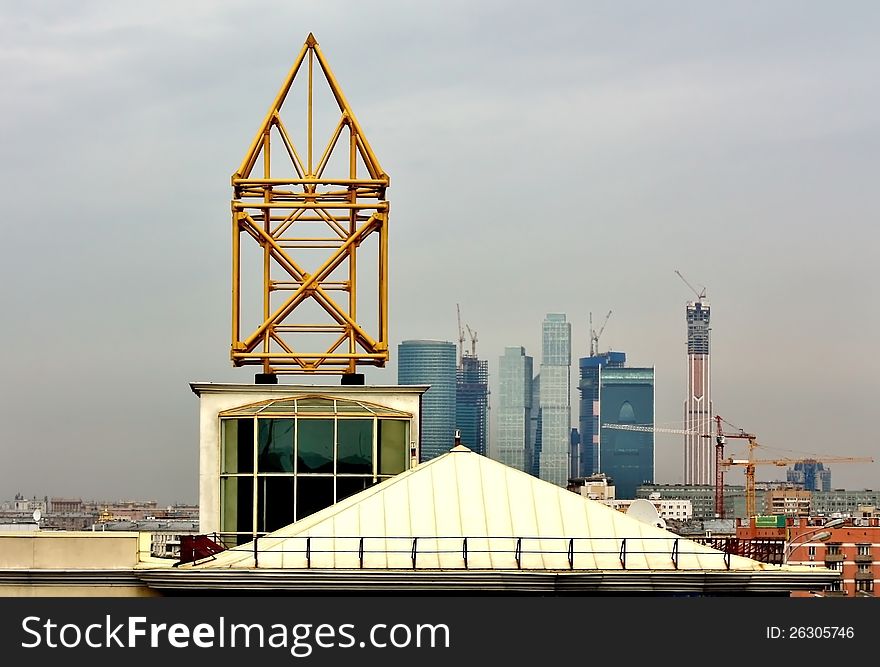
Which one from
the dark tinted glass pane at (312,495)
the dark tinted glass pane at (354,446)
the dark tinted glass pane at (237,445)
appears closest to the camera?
the dark tinted glass pane at (312,495)

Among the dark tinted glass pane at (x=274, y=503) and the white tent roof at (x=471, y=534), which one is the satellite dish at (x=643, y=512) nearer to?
the white tent roof at (x=471, y=534)

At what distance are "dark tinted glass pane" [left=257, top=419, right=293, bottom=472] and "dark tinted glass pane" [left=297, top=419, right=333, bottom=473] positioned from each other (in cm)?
34

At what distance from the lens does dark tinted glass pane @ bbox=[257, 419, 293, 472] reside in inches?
2211

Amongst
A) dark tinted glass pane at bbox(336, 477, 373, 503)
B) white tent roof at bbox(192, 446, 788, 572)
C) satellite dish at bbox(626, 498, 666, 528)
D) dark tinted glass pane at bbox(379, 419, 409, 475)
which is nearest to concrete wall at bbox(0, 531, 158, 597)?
white tent roof at bbox(192, 446, 788, 572)

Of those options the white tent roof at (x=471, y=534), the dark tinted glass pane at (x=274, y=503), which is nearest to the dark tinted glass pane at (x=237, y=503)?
the dark tinted glass pane at (x=274, y=503)

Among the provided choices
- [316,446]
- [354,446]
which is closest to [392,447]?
[354,446]

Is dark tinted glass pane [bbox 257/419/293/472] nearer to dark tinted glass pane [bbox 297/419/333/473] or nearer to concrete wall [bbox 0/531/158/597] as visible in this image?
dark tinted glass pane [bbox 297/419/333/473]

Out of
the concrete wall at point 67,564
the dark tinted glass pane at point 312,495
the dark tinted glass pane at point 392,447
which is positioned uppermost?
the dark tinted glass pane at point 392,447

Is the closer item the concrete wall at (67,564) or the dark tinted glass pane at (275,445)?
the concrete wall at (67,564)

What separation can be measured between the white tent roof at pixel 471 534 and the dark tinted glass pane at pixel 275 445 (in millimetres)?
7292

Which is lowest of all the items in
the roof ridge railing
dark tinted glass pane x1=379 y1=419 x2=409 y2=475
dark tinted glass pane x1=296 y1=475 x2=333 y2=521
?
the roof ridge railing

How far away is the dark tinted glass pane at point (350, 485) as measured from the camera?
184 feet
